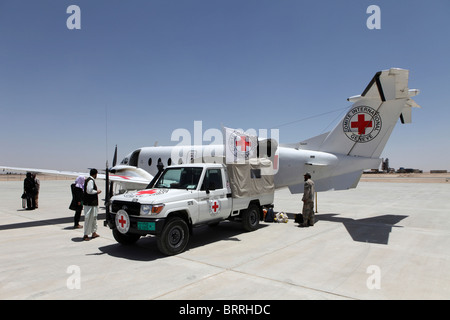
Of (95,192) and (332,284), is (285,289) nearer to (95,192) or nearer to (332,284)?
(332,284)

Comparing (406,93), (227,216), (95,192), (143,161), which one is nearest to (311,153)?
(406,93)

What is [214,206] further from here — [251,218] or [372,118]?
[372,118]

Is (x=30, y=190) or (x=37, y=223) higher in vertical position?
(x=30, y=190)

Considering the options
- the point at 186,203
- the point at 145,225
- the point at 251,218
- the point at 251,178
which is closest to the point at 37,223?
the point at 145,225

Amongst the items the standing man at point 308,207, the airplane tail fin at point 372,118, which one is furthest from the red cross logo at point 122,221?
the airplane tail fin at point 372,118

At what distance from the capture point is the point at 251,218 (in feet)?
32.3

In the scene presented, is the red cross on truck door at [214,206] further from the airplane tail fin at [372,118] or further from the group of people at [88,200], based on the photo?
the airplane tail fin at [372,118]

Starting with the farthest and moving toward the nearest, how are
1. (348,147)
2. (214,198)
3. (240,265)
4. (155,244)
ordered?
(348,147) → (214,198) → (155,244) → (240,265)

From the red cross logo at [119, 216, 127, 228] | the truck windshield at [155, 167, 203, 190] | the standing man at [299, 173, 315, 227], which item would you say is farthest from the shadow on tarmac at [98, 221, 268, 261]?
the truck windshield at [155, 167, 203, 190]

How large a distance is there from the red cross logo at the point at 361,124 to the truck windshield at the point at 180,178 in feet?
24.9

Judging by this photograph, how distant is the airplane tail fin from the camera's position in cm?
1044

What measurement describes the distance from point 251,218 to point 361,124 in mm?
6352

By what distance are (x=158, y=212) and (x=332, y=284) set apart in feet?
12.9

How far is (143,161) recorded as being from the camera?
1784 cm
